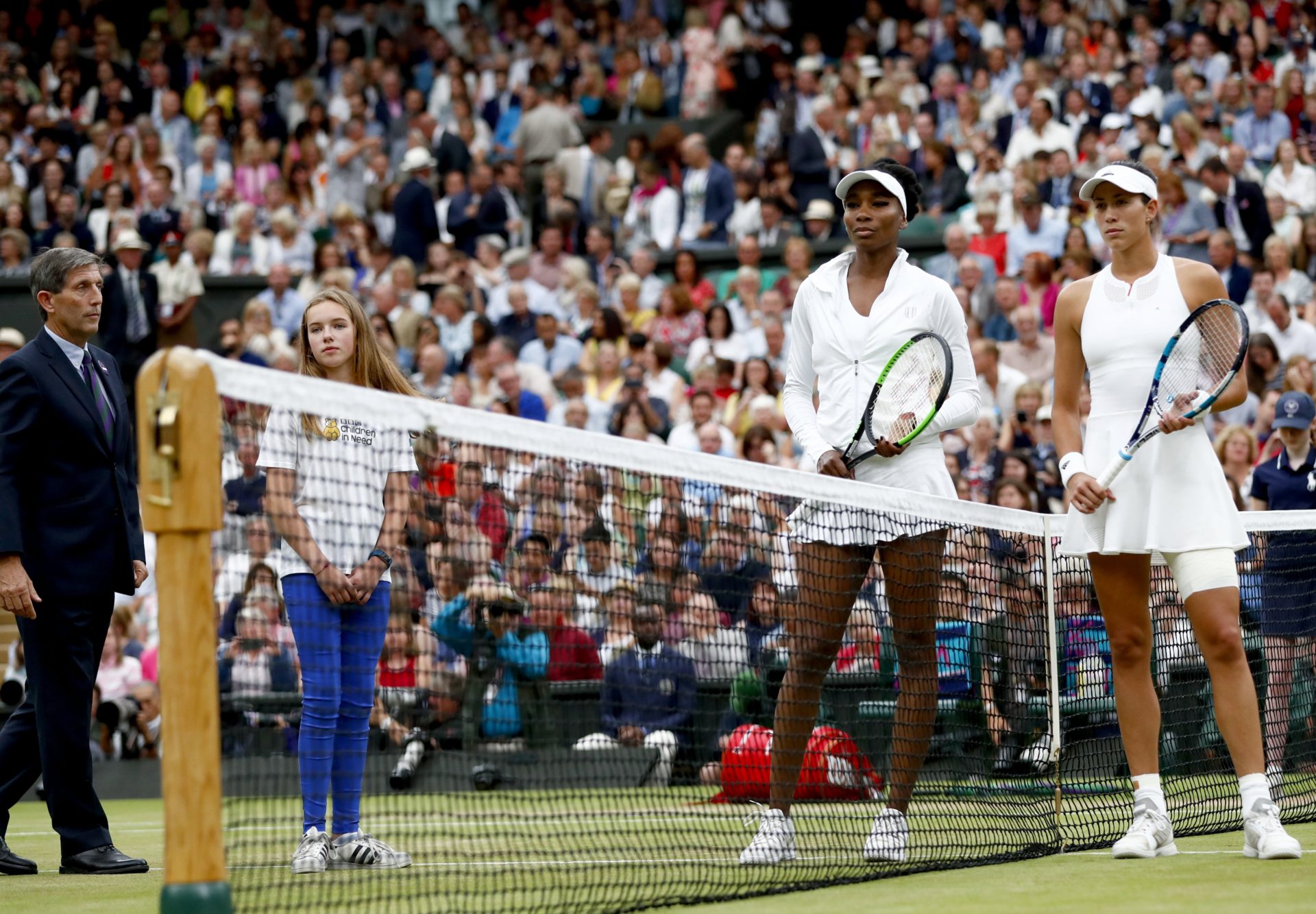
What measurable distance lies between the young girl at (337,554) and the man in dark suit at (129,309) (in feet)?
40.1

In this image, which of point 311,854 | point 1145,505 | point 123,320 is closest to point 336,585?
point 311,854

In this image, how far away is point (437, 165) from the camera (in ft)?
65.9

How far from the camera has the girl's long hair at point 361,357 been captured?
6199 millimetres

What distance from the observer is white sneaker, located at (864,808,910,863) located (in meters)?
5.87

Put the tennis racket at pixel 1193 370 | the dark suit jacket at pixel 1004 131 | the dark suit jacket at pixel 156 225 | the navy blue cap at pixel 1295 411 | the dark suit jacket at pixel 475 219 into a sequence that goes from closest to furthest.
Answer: the tennis racket at pixel 1193 370 < the navy blue cap at pixel 1295 411 < the dark suit jacket at pixel 1004 131 < the dark suit jacket at pixel 475 219 < the dark suit jacket at pixel 156 225

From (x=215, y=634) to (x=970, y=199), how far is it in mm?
14105

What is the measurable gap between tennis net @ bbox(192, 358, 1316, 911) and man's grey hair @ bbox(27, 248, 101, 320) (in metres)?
0.90

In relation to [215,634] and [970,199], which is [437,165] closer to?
[970,199]

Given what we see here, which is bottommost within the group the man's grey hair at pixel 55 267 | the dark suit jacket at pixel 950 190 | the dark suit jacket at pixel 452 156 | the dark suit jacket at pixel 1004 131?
the man's grey hair at pixel 55 267

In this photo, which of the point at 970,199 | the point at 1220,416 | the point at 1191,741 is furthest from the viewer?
the point at 970,199

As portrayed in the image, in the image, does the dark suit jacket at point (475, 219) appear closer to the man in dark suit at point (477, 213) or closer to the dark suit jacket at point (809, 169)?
the man in dark suit at point (477, 213)

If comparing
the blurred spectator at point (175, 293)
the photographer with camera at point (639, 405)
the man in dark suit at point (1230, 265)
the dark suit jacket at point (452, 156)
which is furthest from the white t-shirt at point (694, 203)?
the man in dark suit at point (1230, 265)

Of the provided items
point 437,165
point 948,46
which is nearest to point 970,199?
point 948,46

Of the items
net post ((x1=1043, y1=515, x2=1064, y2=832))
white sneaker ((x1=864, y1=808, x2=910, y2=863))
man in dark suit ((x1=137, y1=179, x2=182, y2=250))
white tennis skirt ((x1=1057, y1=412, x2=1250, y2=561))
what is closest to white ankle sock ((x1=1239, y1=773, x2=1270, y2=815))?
white tennis skirt ((x1=1057, y1=412, x2=1250, y2=561))
